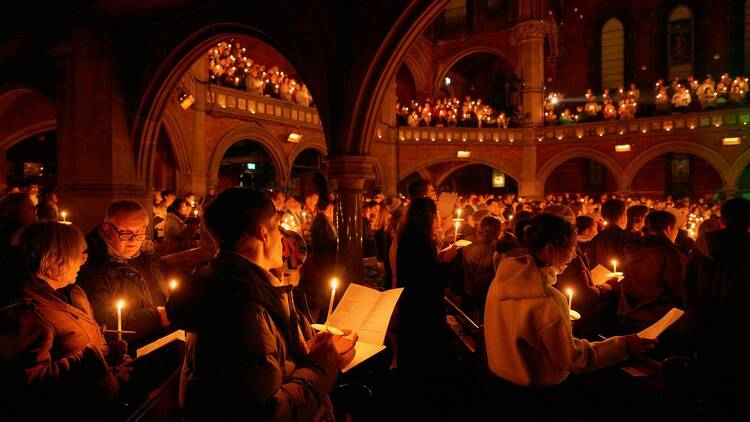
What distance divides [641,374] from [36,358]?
3011 millimetres

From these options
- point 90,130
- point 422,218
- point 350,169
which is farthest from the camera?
point 90,130

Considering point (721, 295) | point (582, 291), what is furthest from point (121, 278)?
point (721, 295)

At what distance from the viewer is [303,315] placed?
6.93ft

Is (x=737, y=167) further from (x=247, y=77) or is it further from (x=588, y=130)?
(x=247, y=77)

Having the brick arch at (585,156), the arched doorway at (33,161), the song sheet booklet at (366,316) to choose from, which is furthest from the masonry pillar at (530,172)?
the song sheet booklet at (366,316)

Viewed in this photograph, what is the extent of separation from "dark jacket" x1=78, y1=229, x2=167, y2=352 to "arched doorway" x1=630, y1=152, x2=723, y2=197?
84.6 feet

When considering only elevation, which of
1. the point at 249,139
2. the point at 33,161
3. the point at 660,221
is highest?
the point at 249,139

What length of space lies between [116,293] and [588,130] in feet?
69.9

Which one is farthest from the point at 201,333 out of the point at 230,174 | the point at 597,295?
the point at 230,174

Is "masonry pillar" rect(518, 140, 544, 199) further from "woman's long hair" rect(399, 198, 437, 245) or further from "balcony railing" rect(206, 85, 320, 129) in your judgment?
"woman's long hair" rect(399, 198, 437, 245)

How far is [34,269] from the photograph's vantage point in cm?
201

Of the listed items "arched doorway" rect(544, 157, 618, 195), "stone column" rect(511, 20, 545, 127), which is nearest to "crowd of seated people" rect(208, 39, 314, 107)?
"stone column" rect(511, 20, 545, 127)

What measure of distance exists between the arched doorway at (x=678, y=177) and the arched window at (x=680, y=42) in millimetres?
4705

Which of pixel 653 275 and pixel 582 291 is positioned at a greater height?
pixel 653 275
